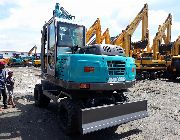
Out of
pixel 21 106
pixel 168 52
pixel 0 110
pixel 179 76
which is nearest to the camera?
pixel 0 110

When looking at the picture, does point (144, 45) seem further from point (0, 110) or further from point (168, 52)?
point (0, 110)

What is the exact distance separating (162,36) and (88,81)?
19.8 meters

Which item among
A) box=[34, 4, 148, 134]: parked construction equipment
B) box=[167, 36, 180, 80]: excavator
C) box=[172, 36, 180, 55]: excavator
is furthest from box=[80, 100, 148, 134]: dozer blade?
box=[172, 36, 180, 55]: excavator

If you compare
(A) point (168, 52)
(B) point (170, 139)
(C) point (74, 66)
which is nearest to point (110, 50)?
(C) point (74, 66)

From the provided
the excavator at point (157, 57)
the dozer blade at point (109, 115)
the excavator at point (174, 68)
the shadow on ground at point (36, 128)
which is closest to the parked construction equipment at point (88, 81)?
the dozer blade at point (109, 115)

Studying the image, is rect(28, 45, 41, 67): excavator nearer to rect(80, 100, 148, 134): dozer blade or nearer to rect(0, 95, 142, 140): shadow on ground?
rect(0, 95, 142, 140): shadow on ground

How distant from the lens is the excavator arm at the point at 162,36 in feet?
78.5

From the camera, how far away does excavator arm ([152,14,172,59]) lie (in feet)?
78.5

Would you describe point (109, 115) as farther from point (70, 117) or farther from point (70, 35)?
point (70, 35)

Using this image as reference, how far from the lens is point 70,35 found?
26.8 ft

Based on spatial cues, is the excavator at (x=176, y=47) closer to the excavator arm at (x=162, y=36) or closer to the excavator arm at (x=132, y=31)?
the excavator arm at (x=162, y=36)

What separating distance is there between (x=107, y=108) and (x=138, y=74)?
52.1ft

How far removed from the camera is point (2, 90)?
9508 mm

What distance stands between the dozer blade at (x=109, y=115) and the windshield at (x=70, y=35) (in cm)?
Result: 247
